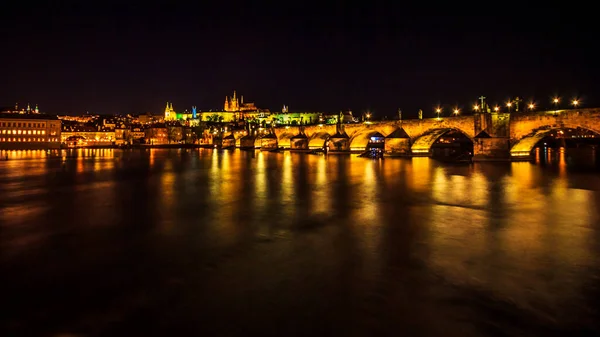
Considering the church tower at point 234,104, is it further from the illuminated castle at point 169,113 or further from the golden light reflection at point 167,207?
the golden light reflection at point 167,207

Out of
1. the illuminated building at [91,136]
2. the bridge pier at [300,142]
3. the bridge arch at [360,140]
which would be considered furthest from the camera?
the illuminated building at [91,136]

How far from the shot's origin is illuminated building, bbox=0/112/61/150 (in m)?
71.7

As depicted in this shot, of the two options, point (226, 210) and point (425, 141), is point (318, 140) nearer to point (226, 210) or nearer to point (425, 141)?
point (425, 141)

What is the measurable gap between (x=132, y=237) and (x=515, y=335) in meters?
7.24

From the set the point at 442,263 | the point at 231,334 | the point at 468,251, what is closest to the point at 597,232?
the point at 468,251

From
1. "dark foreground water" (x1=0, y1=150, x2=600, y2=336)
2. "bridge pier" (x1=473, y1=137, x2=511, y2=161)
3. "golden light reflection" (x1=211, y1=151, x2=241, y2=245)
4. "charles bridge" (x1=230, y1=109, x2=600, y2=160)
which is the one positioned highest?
"charles bridge" (x1=230, y1=109, x2=600, y2=160)

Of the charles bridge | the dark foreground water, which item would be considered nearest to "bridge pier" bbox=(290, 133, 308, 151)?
the charles bridge

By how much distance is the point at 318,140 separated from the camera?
60.6 meters

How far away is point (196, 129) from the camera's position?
123 meters

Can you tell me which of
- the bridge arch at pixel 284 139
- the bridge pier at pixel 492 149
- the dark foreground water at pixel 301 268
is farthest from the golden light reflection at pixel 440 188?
the bridge arch at pixel 284 139

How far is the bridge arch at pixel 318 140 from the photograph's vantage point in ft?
191

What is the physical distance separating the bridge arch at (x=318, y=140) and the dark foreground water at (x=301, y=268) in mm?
45865

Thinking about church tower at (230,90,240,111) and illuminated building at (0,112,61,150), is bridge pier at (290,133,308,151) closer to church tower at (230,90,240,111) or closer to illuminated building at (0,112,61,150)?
illuminated building at (0,112,61,150)

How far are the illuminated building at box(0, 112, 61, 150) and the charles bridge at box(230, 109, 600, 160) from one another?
57.3 meters
